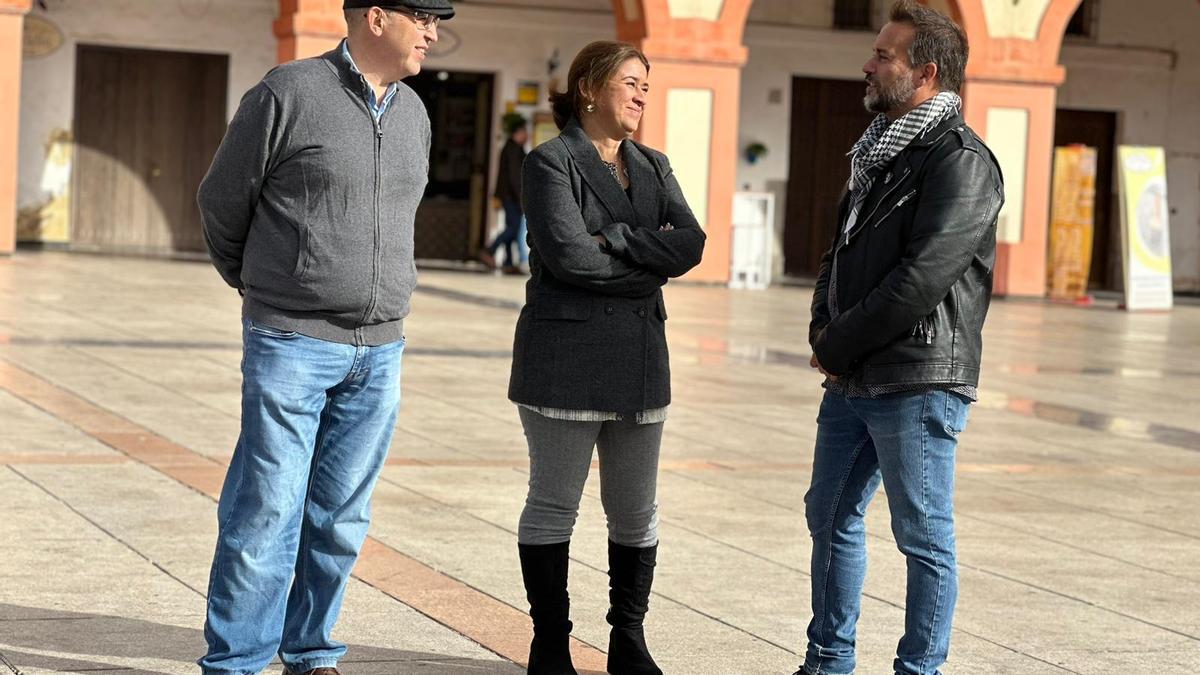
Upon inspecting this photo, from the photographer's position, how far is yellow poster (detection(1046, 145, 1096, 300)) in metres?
22.3

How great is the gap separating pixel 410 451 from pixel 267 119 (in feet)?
14.6

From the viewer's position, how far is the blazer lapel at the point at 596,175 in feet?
15.0

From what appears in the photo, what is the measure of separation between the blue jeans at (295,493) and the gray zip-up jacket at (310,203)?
0.28 ft

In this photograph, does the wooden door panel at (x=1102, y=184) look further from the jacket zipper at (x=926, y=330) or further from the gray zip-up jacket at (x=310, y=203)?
the gray zip-up jacket at (x=310, y=203)

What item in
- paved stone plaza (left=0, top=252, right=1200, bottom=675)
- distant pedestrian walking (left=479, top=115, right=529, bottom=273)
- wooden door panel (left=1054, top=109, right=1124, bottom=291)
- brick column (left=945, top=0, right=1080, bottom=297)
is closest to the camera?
paved stone plaza (left=0, top=252, right=1200, bottom=675)

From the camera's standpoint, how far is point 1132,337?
57.1ft

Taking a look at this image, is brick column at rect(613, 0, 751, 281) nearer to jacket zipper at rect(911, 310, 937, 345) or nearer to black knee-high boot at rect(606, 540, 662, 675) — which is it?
black knee-high boot at rect(606, 540, 662, 675)

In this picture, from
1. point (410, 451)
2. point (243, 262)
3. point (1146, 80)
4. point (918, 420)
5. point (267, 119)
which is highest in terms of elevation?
point (1146, 80)

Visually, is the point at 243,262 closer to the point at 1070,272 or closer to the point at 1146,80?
the point at 1070,272

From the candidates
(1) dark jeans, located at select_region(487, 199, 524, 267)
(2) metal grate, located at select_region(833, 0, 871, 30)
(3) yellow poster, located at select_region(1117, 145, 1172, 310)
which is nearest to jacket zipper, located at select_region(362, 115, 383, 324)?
(3) yellow poster, located at select_region(1117, 145, 1172, 310)

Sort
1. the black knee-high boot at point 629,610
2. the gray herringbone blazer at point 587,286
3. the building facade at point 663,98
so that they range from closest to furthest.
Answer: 1. the gray herringbone blazer at point 587,286
2. the black knee-high boot at point 629,610
3. the building facade at point 663,98

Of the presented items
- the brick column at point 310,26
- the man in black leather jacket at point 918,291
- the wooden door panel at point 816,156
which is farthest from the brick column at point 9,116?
the man in black leather jacket at point 918,291

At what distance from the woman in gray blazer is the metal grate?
A: 22303mm

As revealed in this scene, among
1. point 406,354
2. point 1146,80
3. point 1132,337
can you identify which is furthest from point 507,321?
point 1146,80
